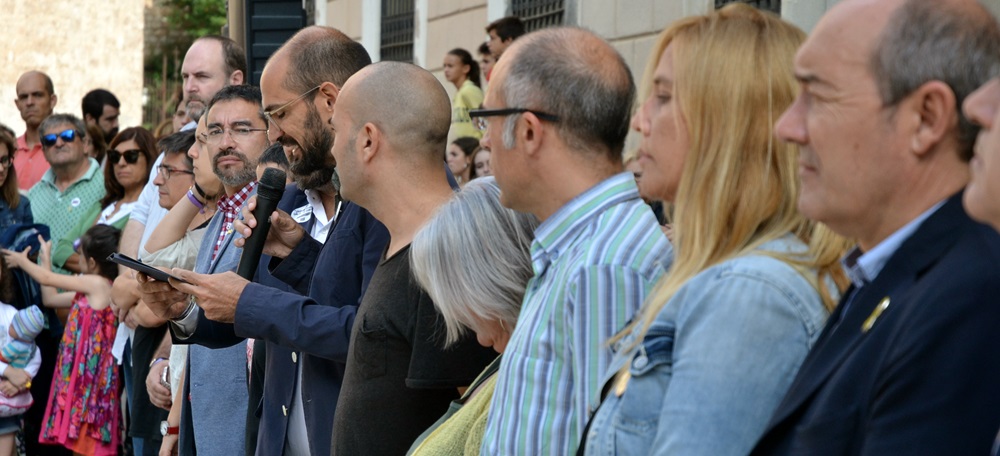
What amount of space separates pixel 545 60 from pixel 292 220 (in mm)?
1813

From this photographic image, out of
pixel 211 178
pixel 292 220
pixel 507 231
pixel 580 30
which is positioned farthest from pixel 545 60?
pixel 211 178

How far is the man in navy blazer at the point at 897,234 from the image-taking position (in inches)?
71.7

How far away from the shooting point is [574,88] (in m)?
3.00

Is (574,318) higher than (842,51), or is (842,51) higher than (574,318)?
(842,51)

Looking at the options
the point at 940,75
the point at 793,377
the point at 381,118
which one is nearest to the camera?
the point at 940,75

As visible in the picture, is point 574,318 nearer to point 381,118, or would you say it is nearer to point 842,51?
point 842,51

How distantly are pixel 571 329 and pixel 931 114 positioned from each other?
898 millimetres

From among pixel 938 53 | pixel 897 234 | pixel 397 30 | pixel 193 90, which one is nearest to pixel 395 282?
pixel 897 234

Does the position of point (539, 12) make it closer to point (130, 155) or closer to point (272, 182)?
point (130, 155)

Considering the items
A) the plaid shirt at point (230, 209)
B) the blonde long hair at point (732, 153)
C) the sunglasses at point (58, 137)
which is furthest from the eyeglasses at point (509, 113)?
the sunglasses at point (58, 137)

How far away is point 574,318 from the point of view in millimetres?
2695

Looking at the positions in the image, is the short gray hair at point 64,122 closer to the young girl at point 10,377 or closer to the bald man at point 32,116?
the bald man at point 32,116

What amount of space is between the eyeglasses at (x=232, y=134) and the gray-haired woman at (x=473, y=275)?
8.36 feet

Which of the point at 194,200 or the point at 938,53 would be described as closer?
the point at 938,53
